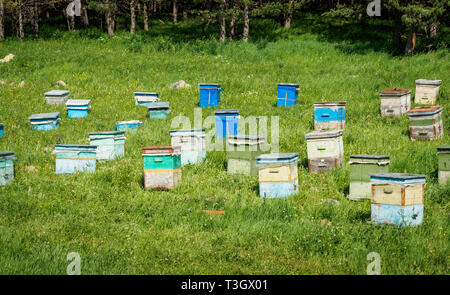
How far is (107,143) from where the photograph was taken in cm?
963

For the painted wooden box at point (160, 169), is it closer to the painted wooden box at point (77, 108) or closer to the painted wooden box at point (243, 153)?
the painted wooden box at point (243, 153)

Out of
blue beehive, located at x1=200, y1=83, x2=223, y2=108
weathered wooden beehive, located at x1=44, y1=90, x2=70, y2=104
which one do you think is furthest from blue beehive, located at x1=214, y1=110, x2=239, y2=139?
weathered wooden beehive, located at x1=44, y1=90, x2=70, y2=104

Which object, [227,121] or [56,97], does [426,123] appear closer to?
[227,121]

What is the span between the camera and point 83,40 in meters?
28.1

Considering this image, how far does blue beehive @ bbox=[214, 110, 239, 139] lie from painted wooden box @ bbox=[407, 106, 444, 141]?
391cm

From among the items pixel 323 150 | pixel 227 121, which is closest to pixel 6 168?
pixel 227 121

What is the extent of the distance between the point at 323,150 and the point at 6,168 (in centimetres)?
584

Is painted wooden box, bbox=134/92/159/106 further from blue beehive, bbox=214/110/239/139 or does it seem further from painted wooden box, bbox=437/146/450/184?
painted wooden box, bbox=437/146/450/184

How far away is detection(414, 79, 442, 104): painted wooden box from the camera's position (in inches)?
522

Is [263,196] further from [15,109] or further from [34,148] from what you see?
[15,109]

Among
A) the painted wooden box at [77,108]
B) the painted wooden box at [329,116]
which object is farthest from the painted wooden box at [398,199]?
the painted wooden box at [77,108]

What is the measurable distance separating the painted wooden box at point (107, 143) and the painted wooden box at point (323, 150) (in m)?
3.99

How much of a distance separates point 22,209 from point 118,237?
191cm

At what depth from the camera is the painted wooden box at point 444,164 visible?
7736mm
